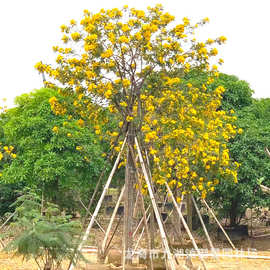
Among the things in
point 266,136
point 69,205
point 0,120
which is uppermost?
point 0,120

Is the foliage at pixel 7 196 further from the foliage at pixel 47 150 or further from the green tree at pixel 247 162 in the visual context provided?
the green tree at pixel 247 162

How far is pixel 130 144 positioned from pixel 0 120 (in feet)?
32.6

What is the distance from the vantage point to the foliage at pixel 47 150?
13.4 m

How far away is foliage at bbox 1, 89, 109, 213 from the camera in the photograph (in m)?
13.4

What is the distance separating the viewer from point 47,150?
13.5 meters

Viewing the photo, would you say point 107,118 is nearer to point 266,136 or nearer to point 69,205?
point 266,136

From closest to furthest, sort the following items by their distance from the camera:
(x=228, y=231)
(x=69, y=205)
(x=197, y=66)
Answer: (x=197, y=66) < (x=228, y=231) < (x=69, y=205)

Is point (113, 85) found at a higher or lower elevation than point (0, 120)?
lower

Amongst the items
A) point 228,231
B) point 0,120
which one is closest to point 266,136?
point 228,231

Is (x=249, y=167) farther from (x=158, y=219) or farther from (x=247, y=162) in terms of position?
(x=158, y=219)

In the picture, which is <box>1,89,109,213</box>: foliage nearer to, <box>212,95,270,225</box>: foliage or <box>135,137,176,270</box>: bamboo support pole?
<box>212,95,270,225</box>: foliage

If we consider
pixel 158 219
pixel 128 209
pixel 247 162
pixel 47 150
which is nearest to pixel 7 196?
pixel 47 150

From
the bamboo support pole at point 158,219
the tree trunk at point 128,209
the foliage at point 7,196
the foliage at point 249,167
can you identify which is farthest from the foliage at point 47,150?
the bamboo support pole at point 158,219

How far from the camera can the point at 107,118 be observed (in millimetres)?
9578
